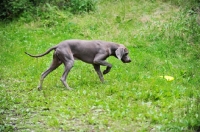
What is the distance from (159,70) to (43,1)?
31.2 ft

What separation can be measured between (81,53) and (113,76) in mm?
1447

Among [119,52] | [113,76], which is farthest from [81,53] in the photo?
[113,76]

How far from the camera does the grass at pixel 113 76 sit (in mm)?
7988

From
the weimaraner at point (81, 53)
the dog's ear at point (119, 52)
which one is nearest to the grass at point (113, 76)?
the weimaraner at point (81, 53)

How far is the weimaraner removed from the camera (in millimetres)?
10594

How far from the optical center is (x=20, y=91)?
10.4 metres

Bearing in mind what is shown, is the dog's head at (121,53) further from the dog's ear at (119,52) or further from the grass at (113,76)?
the grass at (113,76)

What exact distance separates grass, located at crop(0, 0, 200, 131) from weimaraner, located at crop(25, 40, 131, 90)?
20.4 inches

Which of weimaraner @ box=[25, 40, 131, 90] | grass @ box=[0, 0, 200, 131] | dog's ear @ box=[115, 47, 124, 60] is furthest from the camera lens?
dog's ear @ box=[115, 47, 124, 60]

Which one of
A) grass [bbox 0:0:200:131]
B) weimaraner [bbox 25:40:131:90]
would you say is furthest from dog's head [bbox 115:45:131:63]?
grass [bbox 0:0:200:131]

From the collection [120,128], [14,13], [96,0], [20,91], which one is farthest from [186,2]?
[120,128]

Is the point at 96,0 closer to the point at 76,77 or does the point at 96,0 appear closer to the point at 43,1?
the point at 43,1

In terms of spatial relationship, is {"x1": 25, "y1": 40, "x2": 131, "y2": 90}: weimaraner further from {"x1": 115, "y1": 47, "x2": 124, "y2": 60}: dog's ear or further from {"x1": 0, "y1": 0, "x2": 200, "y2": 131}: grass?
{"x1": 0, "y1": 0, "x2": 200, "y2": 131}: grass

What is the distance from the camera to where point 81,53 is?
36.1ft
